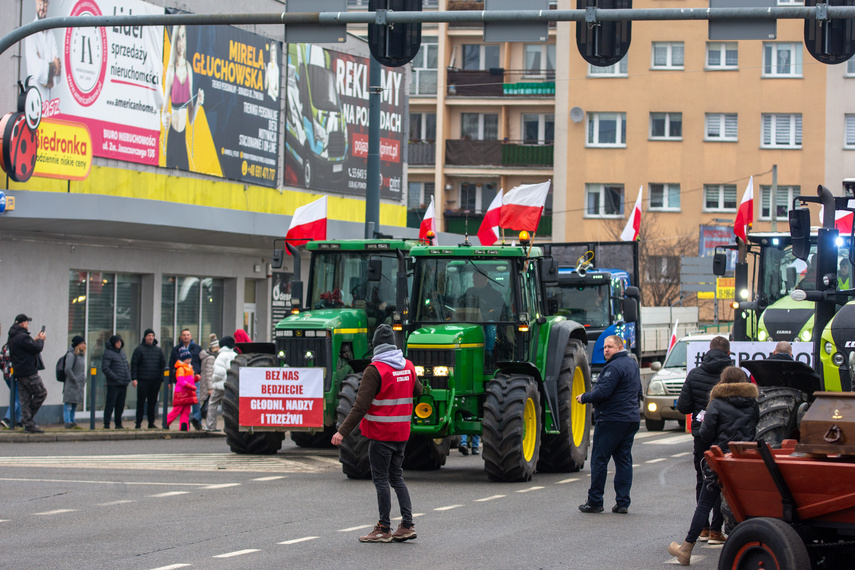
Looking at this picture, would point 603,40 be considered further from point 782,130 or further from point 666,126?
point 782,130

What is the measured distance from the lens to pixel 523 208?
18953 millimetres

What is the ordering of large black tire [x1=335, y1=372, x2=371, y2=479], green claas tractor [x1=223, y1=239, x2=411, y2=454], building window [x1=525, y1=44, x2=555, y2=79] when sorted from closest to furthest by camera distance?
1. large black tire [x1=335, y1=372, x2=371, y2=479]
2. green claas tractor [x1=223, y1=239, x2=411, y2=454]
3. building window [x1=525, y1=44, x2=555, y2=79]

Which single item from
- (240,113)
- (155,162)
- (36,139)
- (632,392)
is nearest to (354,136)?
(240,113)

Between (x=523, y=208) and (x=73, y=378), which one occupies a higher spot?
(x=523, y=208)

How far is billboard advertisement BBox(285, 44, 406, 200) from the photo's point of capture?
3225 centimetres

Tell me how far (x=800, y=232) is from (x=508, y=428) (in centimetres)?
415

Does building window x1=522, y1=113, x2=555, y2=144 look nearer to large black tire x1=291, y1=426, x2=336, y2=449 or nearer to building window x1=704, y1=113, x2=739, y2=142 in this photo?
building window x1=704, y1=113, x2=739, y2=142

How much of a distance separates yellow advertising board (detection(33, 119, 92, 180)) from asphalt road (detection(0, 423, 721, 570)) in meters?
7.26

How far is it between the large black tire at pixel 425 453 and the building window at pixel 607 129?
37608 mm

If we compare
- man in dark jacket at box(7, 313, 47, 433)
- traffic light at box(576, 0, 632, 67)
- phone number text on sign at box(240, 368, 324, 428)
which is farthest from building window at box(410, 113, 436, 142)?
traffic light at box(576, 0, 632, 67)

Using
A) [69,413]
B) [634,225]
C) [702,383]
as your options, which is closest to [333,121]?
[634,225]

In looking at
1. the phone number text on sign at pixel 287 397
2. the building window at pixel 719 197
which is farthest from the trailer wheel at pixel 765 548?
the building window at pixel 719 197

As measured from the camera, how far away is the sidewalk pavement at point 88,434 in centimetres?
2066

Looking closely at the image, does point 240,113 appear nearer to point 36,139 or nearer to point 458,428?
point 36,139
